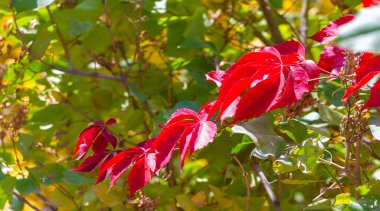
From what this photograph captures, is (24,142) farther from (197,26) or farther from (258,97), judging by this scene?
(258,97)

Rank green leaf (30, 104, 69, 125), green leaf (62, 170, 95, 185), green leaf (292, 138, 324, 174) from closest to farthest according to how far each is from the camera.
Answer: green leaf (292, 138, 324, 174)
green leaf (62, 170, 95, 185)
green leaf (30, 104, 69, 125)

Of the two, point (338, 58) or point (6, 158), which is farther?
point (6, 158)

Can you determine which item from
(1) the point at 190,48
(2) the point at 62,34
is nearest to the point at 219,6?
(1) the point at 190,48

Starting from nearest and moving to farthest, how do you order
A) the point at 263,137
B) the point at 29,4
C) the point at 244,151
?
the point at 263,137
the point at 244,151
the point at 29,4

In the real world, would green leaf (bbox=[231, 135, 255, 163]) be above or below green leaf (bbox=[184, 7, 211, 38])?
below

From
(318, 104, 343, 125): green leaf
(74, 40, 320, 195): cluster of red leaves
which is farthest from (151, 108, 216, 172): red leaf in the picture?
(318, 104, 343, 125): green leaf

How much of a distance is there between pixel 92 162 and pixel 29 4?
32 cm

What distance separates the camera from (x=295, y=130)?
0.83 meters

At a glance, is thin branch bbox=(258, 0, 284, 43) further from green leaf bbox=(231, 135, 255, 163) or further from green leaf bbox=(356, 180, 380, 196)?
green leaf bbox=(356, 180, 380, 196)

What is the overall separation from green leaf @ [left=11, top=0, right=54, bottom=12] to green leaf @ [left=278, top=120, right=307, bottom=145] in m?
0.42

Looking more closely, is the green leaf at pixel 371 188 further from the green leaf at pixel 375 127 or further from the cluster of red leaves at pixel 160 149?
the cluster of red leaves at pixel 160 149

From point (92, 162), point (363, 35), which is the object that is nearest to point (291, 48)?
point (92, 162)

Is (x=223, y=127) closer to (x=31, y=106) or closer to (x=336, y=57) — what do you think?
(x=336, y=57)

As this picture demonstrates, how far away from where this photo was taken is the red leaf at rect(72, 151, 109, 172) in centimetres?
85
